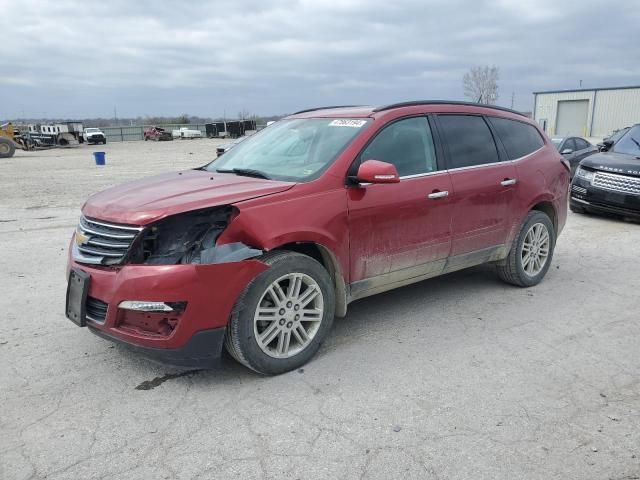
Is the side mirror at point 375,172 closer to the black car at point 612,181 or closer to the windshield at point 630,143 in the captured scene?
the black car at point 612,181

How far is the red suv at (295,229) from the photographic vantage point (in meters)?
3.33

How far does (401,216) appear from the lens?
4.24 m

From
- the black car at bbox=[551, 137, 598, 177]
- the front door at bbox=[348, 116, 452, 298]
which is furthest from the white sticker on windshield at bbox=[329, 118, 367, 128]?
the black car at bbox=[551, 137, 598, 177]

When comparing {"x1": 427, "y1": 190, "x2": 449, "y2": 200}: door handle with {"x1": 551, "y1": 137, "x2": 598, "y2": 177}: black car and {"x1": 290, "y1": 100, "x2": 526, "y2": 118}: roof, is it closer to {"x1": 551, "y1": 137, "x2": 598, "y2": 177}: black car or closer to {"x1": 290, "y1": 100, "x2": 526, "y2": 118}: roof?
{"x1": 290, "y1": 100, "x2": 526, "y2": 118}: roof

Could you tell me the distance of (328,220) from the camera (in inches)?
150

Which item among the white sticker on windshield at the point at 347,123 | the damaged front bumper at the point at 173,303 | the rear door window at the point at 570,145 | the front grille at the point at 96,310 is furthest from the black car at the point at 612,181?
the front grille at the point at 96,310

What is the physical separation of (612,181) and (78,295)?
8.87m

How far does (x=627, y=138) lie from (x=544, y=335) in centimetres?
783

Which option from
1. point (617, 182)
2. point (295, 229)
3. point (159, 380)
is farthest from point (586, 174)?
point (159, 380)

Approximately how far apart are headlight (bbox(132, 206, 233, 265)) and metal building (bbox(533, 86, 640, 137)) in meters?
45.9

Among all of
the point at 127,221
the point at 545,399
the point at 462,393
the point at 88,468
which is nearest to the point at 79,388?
the point at 88,468

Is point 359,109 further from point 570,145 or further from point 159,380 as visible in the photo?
point 570,145

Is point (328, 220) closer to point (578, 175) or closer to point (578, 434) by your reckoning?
point (578, 434)

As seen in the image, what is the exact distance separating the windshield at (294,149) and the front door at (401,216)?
258 mm
